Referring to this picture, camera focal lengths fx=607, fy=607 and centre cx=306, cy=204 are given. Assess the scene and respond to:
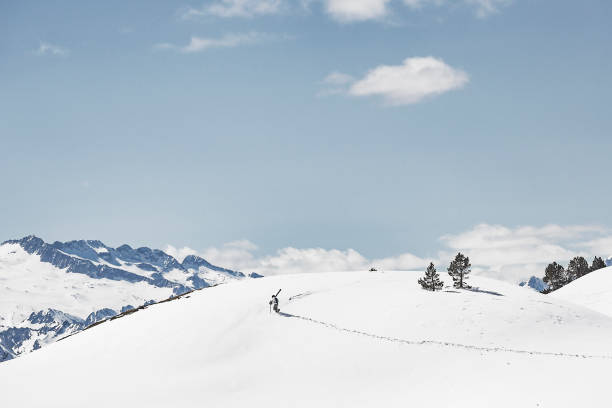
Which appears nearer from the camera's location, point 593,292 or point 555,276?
point 593,292

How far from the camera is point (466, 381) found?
123 feet

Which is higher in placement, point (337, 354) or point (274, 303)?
point (274, 303)

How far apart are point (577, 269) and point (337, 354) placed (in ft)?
396

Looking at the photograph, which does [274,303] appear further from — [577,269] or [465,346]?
[577,269]

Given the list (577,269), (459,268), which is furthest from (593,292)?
(577,269)

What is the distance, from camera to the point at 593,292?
310 feet

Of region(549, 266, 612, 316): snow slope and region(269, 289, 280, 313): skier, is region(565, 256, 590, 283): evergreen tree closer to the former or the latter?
region(549, 266, 612, 316): snow slope

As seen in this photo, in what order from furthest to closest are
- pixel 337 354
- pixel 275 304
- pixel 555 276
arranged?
pixel 555 276 → pixel 275 304 → pixel 337 354

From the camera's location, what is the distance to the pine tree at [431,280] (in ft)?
201

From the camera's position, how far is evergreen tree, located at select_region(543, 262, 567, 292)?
146875mm

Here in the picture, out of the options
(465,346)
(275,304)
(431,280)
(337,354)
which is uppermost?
(431,280)

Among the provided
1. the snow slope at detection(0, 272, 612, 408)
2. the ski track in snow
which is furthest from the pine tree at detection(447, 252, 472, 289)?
the ski track in snow

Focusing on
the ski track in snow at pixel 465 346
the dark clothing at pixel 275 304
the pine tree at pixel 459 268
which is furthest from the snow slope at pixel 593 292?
the dark clothing at pixel 275 304

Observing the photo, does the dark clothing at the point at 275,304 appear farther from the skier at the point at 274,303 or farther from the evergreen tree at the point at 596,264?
the evergreen tree at the point at 596,264
